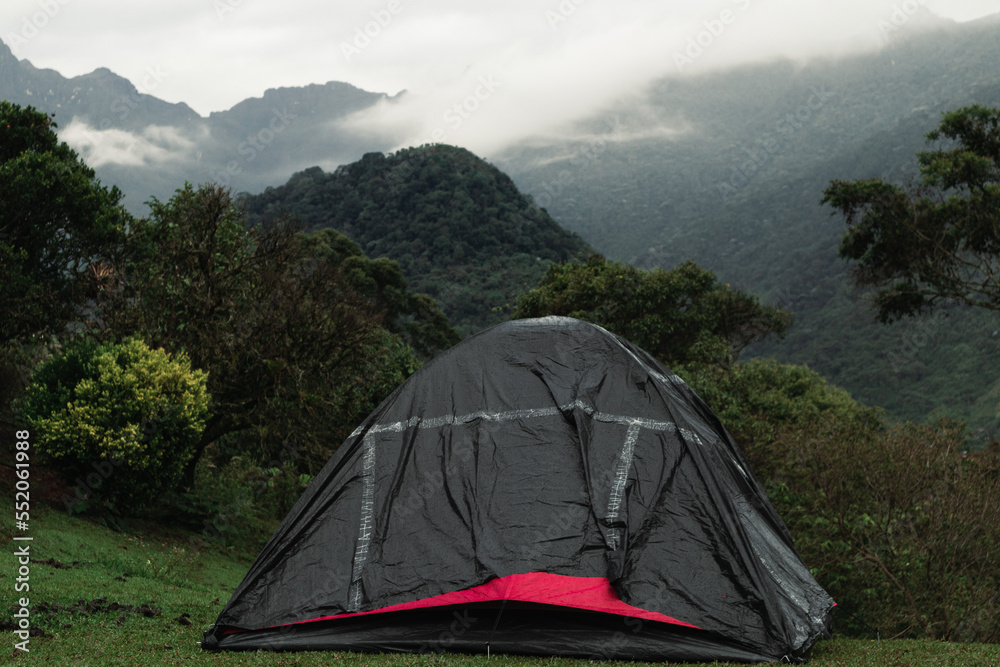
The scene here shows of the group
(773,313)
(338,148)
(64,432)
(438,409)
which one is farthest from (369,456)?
(338,148)

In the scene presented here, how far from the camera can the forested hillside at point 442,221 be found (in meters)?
57.3

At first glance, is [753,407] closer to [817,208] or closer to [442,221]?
[442,221]

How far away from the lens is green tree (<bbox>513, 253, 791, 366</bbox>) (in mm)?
26609

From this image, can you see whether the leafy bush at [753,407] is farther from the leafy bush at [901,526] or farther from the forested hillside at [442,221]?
the forested hillside at [442,221]

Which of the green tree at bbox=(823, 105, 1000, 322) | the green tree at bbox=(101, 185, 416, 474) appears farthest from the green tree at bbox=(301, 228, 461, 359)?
the green tree at bbox=(823, 105, 1000, 322)

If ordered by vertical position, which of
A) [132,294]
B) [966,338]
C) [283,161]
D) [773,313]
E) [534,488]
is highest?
[283,161]

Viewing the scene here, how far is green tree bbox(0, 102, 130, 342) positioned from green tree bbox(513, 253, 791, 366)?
1494 centimetres

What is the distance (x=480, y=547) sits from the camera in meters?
6.45

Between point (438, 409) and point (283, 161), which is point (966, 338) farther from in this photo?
point (283, 161)

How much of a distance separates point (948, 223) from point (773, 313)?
1654cm

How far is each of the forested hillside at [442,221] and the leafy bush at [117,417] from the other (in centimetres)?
3768

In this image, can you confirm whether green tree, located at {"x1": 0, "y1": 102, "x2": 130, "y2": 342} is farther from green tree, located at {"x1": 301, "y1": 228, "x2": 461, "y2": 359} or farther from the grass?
green tree, located at {"x1": 301, "y1": 228, "x2": 461, "y2": 359}

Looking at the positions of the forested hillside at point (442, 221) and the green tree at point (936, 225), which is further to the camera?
the forested hillside at point (442, 221)

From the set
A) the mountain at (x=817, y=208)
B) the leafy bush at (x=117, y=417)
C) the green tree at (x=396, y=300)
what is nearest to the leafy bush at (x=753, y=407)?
the mountain at (x=817, y=208)
